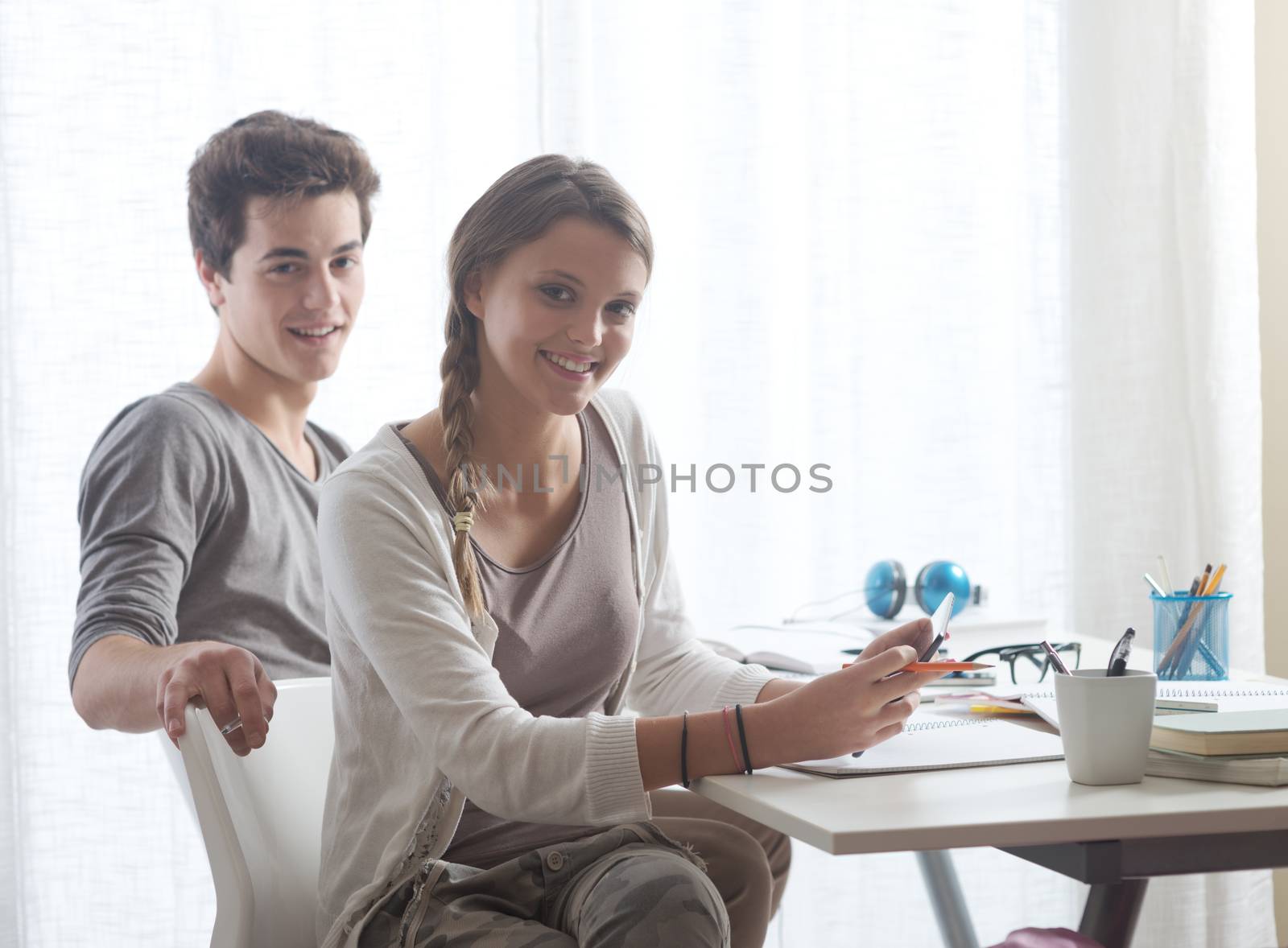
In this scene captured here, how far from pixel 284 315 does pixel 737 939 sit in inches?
37.6

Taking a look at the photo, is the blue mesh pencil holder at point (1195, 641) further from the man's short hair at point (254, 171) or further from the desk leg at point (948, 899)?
the man's short hair at point (254, 171)

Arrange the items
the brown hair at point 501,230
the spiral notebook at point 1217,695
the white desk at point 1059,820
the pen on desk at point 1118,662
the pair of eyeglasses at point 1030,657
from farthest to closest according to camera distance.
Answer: the pair of eyeglasses at point 1030,657
the brown hair at point 501,230
the spiral notebook at point 1217,695
the pen on desk at point 1118,662
the white desk at point 1059,820

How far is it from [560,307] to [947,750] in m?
0.54

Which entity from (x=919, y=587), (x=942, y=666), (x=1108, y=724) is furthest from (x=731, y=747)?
(x=919, y=587)

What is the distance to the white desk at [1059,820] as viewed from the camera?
0.76 metres

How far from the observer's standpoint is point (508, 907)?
40.7 inches

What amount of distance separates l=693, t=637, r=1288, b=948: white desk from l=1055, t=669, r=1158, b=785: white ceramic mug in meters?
0.01

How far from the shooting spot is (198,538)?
146 centimetres

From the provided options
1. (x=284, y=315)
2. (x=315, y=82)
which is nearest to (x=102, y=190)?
(x=315, y=82)

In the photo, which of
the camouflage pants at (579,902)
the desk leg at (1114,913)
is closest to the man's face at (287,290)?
the camouflage pants at (579,902)

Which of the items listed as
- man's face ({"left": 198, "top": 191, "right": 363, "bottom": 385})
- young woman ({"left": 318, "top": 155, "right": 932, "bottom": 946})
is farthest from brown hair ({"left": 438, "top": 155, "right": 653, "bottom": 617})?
man's face ({"left": 198, "top": 191, "right": 363, "bottom": 385})

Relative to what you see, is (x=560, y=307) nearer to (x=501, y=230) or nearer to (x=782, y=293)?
(x=501, y=230)

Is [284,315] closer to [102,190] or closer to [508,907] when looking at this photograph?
[102,190]

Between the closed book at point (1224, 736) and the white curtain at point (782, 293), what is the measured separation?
1277 mm
